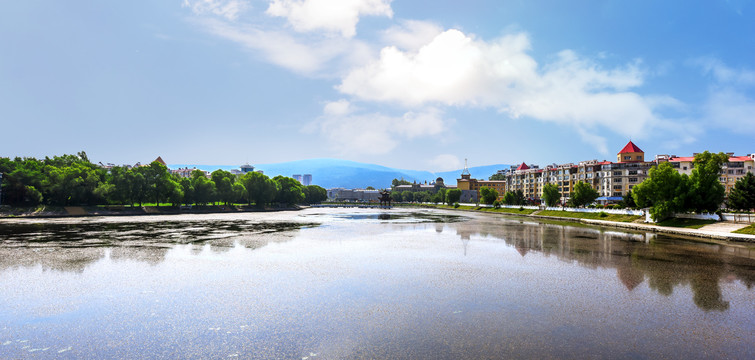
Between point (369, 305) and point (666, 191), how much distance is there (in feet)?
199

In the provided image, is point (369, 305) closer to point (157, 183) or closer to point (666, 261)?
point (666, 261)

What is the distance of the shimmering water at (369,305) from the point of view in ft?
36.3

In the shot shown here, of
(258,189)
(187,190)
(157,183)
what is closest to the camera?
(157,183)

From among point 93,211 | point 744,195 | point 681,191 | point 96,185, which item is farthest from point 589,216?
point 96,185

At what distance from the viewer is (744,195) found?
56344 mm

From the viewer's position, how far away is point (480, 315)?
14.0m

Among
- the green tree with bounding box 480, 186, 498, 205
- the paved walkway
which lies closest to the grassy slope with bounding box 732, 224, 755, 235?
the paved walkway

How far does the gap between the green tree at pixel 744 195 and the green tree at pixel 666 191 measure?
7536mm

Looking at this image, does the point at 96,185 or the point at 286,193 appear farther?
the point at 286,193

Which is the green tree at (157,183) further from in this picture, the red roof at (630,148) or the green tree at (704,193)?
the red roof at (630,148)

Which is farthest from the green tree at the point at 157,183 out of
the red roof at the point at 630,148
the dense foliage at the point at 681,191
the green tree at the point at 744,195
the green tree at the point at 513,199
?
the red roof at the point at 630,148

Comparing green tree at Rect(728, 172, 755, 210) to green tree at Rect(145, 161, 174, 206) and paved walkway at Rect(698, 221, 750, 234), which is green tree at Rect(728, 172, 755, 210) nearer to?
paved walkway at Rect(698, 221, 750, 234)

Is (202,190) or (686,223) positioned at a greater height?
(202,190)

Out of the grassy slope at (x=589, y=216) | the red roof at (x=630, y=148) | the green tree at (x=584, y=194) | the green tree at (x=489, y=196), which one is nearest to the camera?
the grassy slope at (x=589, y=216)
